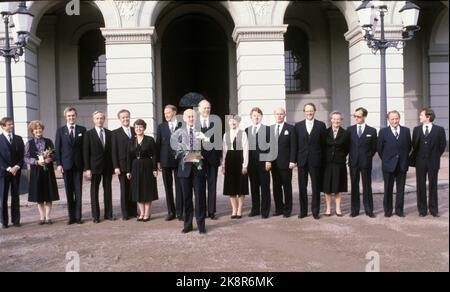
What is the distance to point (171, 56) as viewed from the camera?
19.7 metres

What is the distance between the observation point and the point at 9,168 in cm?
808

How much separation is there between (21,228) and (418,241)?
219 inches

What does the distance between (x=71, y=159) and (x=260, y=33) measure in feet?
26.5

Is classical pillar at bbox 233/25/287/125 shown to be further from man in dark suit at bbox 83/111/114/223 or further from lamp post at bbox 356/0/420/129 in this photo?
man in dark suit at bbox 83/111/114/223

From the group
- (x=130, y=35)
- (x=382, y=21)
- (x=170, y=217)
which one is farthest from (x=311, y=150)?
(x=130, y=35)

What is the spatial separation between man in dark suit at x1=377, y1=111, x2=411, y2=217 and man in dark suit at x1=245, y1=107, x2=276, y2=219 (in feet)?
5.69

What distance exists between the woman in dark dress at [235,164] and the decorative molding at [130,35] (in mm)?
7188

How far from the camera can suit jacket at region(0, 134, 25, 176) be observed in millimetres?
8086

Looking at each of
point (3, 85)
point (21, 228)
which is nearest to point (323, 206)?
point (21, 228)

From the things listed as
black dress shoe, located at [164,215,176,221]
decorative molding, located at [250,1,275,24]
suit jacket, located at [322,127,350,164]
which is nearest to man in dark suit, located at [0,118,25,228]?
black dress shoe, located at [164,215,176,221]

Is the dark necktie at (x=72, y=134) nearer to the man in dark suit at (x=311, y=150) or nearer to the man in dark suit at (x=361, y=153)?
the man in dark suit at (x=311, y=150)

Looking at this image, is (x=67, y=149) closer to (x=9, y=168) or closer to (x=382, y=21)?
(x=9, y=168)

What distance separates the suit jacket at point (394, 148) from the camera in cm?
819

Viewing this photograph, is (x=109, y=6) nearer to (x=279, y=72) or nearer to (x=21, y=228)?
(x=279, y=72)
